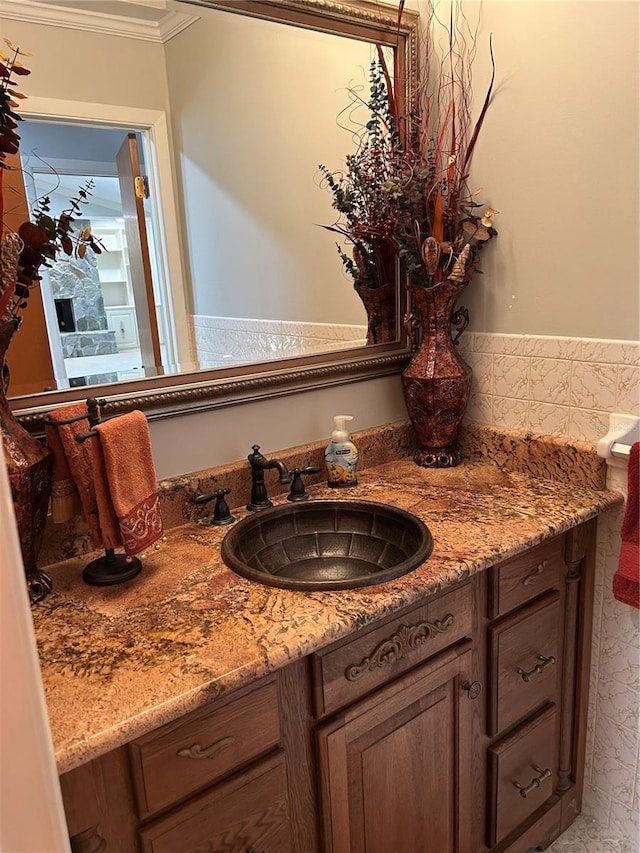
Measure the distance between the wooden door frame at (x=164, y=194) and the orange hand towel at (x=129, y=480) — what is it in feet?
1.04

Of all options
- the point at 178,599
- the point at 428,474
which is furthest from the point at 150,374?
the point at 428,474

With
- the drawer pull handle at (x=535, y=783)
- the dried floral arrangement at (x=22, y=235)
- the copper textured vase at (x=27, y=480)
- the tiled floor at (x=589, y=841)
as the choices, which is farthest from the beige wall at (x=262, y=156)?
the tiled floor at (x=589, y=841)

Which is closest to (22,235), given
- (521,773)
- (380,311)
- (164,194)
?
(164,194)

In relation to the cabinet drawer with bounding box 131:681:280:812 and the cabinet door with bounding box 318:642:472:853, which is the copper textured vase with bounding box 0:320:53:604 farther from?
the cabinet door with bounding box 318:642:472:853

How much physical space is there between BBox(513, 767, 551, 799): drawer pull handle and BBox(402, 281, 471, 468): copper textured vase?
30.3 inches

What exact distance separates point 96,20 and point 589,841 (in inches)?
85.6

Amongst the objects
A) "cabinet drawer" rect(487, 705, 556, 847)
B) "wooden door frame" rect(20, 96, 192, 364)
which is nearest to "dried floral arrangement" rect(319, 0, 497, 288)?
"wooden door frame" rect(20, 96, 192, 364)

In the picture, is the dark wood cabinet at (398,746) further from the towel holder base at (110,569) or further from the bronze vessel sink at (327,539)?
the towel holder base at (110,569)

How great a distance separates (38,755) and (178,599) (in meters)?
0.60

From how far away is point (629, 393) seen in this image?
140 centimetres

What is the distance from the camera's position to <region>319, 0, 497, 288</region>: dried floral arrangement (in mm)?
1562

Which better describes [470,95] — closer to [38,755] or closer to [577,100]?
[577,100]

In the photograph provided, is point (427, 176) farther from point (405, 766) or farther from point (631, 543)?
point (405, 766)

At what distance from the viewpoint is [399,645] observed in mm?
1145
